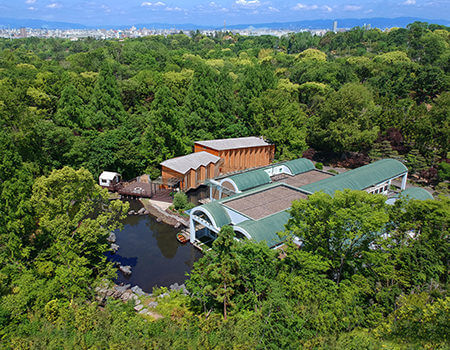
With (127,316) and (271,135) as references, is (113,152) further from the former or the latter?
(127,316)

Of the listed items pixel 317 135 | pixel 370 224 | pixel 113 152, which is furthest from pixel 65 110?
pixel 370 224

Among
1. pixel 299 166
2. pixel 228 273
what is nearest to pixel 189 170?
pixel 299 166

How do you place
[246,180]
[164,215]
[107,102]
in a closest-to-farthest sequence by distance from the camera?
[246,180] → [164,215] → [107,102]

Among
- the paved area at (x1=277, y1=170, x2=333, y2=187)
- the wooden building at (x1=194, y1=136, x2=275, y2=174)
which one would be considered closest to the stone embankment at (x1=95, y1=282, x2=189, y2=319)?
the paved area at (x1=277, y1=170, x2=333, y2=187)

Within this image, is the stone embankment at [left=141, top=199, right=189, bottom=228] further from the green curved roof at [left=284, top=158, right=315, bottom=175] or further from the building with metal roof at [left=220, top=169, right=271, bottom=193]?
the green curved roof at [left=284, top=158, right=315, bottom=175]

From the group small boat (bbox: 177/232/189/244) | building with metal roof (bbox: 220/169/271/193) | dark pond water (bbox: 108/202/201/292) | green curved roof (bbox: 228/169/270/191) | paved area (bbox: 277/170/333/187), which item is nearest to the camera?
dark pond water (bbox: 108/202/201/292)

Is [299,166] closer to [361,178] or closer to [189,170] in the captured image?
[361,178]
